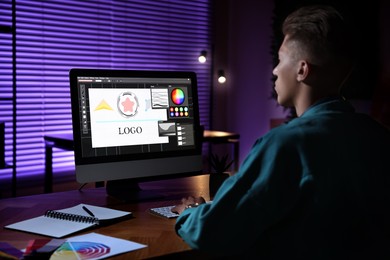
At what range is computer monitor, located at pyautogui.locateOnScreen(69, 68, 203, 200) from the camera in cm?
178

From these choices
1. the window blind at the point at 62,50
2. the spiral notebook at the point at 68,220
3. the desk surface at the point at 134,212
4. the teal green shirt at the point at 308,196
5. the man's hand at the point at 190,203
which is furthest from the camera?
the window blind at the point at 62,50

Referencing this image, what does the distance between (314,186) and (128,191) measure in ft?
3.44

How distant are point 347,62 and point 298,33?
0.43ft

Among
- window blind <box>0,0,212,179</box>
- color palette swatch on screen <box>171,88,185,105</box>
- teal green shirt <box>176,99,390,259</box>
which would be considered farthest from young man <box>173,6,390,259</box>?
window blind <box>0,0,212,179</box>

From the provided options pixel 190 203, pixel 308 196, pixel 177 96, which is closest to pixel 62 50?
pixel 177 96

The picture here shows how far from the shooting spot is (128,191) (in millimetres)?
1915

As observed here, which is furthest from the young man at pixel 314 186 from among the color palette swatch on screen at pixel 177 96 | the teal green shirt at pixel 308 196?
the color palette swatch on screen at pixel 177 96

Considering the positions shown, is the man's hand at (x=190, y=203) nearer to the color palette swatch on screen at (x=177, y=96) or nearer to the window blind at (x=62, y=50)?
the color palette swatch on screen at (x=177, y=96)

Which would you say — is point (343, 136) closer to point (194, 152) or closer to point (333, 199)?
point (333, 199)

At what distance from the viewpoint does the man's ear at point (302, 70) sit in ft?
3.75

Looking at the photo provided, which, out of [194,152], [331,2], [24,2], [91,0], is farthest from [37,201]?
[331,2]

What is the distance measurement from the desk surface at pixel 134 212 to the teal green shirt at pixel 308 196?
230mm

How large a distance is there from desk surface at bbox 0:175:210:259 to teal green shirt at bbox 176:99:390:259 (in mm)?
230

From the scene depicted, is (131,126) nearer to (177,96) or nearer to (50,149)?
(177,96)
